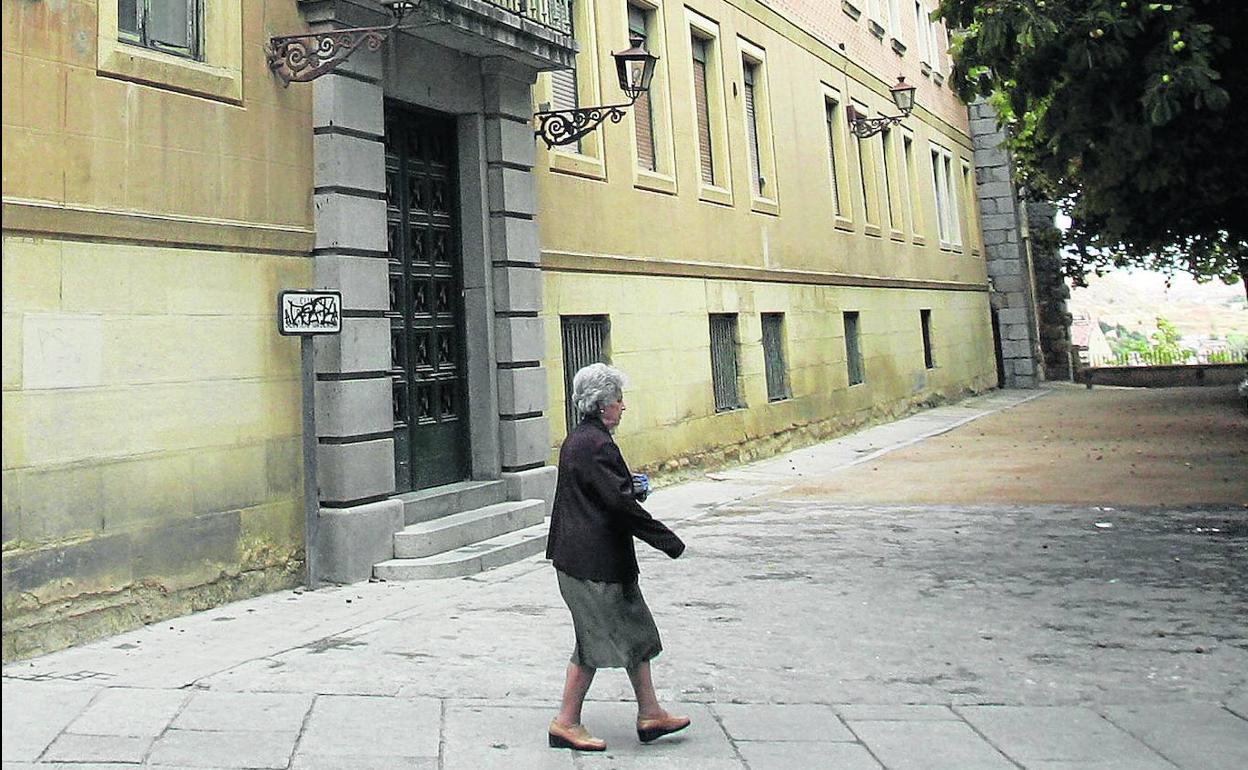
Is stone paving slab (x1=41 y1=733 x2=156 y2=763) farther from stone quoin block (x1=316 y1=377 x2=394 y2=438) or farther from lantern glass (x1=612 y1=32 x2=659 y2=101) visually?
lantern glass (x1=612 y1=32 x2=659 y2=101)

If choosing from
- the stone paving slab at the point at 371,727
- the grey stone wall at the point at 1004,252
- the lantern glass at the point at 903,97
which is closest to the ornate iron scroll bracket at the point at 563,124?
the stone paving slab at the point at 371,727

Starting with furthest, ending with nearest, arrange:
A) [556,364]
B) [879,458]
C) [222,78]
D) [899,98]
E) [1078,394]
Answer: [1078,394] < [899,98] < [879,458] < [556,364] < [222,78]

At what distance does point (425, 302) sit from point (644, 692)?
616 cm

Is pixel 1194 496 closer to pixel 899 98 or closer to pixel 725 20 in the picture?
pixel 725 20

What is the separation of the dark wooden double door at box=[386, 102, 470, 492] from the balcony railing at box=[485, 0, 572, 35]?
4.05ft

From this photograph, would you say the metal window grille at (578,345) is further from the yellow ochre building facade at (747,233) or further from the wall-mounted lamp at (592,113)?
the wall-mounted lamp at (592,113)

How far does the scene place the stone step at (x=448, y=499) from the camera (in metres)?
9.20

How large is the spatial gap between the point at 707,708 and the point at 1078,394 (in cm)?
2664

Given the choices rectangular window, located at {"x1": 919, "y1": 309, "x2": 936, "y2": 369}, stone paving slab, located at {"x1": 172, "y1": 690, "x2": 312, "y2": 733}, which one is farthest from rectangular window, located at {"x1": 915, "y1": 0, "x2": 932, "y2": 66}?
stone paving slab, located at {"x1": 172, "y1": 690, "x2": 312, "y2": 733}

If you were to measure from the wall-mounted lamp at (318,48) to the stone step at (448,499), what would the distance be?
352cm

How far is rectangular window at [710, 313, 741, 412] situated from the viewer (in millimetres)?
15352

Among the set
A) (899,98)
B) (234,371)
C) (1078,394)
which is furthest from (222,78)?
(1078,394)

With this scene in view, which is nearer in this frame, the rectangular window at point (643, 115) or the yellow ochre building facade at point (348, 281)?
the yellow ochre building facade at point (348, 281)

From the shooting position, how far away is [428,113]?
1020 cm
